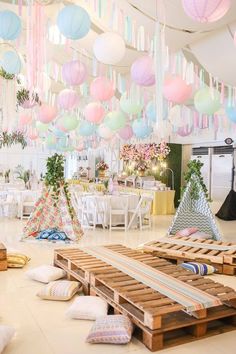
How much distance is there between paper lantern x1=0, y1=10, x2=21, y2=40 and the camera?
396 cm

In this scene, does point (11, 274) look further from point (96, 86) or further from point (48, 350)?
point (96, 86)

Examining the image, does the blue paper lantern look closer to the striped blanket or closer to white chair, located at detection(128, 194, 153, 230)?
white chair, located at detection(128, 194, 153, 230)

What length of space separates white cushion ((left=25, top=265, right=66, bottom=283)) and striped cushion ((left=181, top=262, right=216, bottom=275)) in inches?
60.7

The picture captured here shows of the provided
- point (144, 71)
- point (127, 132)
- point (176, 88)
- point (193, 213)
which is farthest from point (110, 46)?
point (127, 132)

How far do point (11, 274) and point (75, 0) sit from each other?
155 inches

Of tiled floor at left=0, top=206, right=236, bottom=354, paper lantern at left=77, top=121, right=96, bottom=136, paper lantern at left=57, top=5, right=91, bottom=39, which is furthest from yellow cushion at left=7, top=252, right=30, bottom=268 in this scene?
paper lantern at left=77, top=121, right=96, bottom=136

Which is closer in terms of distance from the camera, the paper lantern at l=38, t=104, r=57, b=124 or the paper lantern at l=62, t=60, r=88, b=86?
the paper lantern at l=62, t=60, r=88, b=86

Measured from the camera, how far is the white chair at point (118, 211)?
8250mm

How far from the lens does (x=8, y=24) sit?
13.1ft

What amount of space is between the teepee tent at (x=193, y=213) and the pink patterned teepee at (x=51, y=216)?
→ 78.2 inches

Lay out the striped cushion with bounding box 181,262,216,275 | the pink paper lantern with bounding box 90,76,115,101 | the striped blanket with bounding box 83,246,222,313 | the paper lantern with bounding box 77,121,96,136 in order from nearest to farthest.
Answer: the striped blanket with bounding box 83,246,222,313, the striped cushion with bounding box 181,262,216,275, the pink paper lantern with bounding box 90,76,115,101, the paper lantern with bounding box 77,121,96,136

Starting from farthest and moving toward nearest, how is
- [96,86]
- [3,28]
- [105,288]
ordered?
1. [96,86]
2. [3,28]
3. [105,288]

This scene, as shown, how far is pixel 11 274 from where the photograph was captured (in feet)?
14.6

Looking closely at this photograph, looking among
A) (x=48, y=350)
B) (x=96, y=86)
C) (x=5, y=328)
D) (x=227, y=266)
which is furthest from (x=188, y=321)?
(x=96, y=86)
